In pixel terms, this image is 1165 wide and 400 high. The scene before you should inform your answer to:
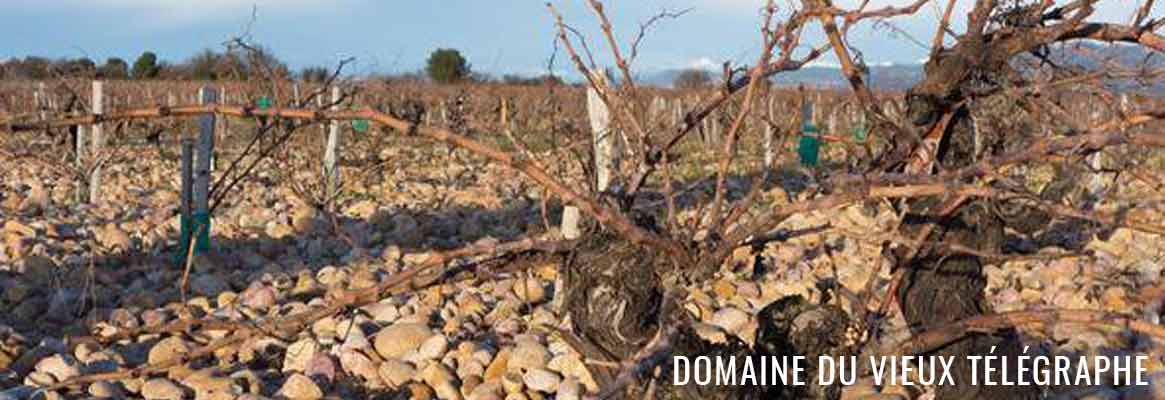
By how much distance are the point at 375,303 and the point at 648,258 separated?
6.60 ft

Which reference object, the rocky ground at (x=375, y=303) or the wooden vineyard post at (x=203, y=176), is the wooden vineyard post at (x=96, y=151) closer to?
the rocky ground at (x=375, y=303)

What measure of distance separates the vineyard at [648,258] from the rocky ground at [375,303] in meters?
0.02

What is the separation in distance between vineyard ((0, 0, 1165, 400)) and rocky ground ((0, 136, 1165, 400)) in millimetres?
18

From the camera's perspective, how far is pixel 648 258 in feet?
7.56

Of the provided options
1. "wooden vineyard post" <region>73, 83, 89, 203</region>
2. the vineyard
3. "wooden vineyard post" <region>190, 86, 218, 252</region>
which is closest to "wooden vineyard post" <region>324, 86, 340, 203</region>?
the vineyard

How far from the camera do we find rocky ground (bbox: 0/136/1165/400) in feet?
12.6

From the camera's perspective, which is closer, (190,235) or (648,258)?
(648,258)

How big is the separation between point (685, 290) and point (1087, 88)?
1.46 meters

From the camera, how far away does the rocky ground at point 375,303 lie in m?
3.83

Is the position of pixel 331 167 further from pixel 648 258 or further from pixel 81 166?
pixel 648 258

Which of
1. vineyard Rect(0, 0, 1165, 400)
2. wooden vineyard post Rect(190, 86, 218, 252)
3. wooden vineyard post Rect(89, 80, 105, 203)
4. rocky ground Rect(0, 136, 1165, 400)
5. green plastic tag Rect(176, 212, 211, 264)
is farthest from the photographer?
wooden vineyard post Rect(89, 80, 105, 203)

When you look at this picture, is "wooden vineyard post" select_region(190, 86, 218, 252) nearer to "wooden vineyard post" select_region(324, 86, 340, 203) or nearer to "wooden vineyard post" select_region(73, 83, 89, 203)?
"wooden vineyard post" select_region(324, 86, 340, 203)

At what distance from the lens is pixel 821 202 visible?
6.38ft

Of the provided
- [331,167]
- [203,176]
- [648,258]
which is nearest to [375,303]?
[648,258]
